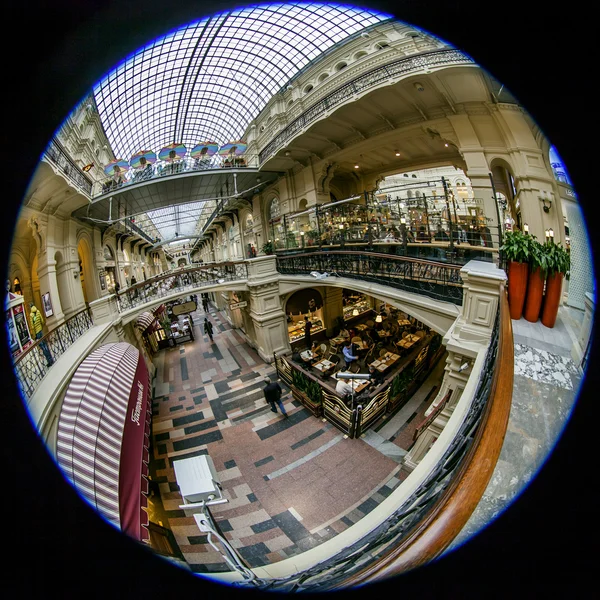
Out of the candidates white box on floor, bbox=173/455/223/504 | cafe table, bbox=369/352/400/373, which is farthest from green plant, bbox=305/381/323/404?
white box on floor, bbox=173/455/223/504

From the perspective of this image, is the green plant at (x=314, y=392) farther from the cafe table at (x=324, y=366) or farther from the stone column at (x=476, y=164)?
the stone column at (x=476, y=164)

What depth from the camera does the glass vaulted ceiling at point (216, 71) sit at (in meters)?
7.97

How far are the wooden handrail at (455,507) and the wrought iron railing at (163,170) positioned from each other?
12249mm

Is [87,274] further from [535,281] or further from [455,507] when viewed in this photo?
[535,281]

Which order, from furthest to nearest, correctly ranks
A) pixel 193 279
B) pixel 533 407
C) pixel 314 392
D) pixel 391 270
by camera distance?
pixel 193 279
pixel 314 392
pixel 391 270
pixel 533 407

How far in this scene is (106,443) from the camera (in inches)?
105

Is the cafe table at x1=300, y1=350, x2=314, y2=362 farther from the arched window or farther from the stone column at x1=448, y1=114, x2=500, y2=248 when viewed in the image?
the arched window

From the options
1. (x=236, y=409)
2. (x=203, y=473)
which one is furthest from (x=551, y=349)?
(x=236, y=409)

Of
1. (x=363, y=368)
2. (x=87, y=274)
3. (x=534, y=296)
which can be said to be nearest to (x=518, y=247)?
(x=534, y=296)

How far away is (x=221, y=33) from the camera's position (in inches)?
344

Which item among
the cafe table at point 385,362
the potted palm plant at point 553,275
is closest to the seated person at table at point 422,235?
the cafe table at point 385,362

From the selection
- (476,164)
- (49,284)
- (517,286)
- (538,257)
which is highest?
(476,164)

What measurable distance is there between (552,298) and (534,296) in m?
0.17

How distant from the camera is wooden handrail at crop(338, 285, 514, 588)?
917 millimetres
